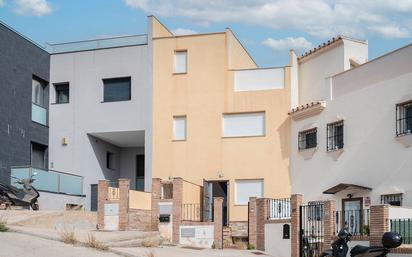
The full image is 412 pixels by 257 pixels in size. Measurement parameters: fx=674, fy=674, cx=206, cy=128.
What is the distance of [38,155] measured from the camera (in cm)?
3284

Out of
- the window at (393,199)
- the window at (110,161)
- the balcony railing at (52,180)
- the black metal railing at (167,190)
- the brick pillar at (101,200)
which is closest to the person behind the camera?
the window at (393,199)

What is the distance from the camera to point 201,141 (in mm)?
30656

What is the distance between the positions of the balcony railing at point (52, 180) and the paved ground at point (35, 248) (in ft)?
33.5

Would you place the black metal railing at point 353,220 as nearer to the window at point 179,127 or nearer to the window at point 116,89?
the window at point 179,127

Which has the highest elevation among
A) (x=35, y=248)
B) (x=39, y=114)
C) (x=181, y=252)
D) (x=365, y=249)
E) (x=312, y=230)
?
(x=39, y=114)

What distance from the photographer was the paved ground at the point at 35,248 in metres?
16.1

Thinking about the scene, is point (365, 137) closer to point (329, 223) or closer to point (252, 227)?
point (329, 223)

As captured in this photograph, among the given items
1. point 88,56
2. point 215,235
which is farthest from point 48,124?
point 215,235

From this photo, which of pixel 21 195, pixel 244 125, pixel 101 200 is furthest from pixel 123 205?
pixel 244 125

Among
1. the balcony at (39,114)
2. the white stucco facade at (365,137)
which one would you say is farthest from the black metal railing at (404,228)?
the balcony at (39,114)

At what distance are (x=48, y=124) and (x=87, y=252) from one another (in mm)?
16963

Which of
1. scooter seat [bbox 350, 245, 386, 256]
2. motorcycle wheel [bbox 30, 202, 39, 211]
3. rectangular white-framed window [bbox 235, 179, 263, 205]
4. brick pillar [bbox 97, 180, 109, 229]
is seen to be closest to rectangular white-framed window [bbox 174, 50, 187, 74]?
rectangular white-framed window [bbox 235, 179, 263, 205]

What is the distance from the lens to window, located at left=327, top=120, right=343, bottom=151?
26141mm

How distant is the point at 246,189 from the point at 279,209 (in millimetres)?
5527
